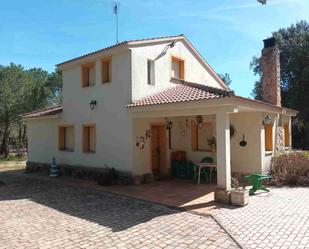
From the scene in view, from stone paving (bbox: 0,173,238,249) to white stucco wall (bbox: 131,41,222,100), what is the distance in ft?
17.4

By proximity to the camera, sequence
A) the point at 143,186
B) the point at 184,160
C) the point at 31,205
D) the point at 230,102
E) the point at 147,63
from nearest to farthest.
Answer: the point at 230,102 < the point at 31,205 < the point at 143,186 < the point at 147,63 < the point at 184,160

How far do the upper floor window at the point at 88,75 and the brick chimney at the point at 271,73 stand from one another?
9291 mm

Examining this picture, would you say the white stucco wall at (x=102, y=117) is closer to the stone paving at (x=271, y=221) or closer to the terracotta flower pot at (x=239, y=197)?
the terracotta flower pot at (x=239, y=197)

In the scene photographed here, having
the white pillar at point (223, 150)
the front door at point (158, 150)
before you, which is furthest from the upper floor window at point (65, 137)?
the white pillar at point (223, 150)

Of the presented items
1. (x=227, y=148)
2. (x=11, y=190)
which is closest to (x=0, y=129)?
(x=11, y=190)

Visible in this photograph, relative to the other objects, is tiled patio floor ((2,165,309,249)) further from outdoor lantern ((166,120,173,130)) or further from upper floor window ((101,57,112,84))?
upper floor window ((101,57,112,84))

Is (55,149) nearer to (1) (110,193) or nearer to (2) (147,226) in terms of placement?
(1) (110,193)

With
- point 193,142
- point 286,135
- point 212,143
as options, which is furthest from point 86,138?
point 286,135

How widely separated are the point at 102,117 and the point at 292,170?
30.2 ft

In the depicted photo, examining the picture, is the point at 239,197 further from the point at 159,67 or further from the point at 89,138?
the point at 89,138

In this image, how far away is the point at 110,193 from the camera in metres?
12.8

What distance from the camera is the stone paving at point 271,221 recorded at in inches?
283

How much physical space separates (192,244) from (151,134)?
8748 millimetres

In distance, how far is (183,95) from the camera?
13227mm
